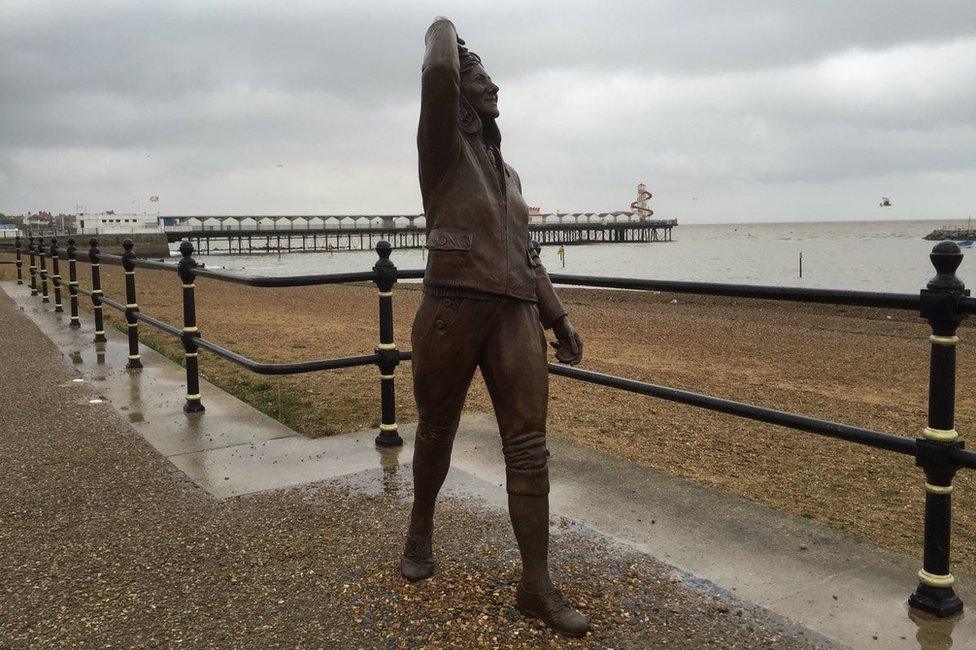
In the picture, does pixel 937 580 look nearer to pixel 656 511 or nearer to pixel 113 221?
pixel 656 511

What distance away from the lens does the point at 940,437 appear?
2.75 metres

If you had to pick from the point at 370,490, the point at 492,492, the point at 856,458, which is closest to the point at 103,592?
the point at 370,490

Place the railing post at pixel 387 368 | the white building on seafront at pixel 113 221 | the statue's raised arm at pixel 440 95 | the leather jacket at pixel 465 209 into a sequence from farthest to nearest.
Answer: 1. the white building on seafront at pixel 113 221
2. the railing post at pixel 387 368
3. the leather jacket at pixel 465 209
4. the statue's raised arm at pixel 440 95


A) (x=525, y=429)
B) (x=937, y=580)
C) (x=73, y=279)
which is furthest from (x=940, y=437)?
(x=73, y=279)

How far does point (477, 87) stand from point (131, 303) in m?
5.77

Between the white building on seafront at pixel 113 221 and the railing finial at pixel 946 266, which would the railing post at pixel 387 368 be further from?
the white building on seafront at pixel 113 221

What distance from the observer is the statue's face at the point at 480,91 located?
2.86m

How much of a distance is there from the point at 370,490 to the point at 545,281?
5.60ft

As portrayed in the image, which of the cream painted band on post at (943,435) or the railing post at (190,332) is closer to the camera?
the cream painted band on post at (943,435)

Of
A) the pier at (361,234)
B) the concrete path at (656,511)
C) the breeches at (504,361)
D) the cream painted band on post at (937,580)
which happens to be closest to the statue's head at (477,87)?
the breeches at (504,361)

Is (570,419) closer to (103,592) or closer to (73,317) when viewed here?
(103,592)

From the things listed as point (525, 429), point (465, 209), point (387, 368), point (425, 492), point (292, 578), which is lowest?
point (292, 578)

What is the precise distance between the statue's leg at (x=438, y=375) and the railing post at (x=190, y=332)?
3130 mm

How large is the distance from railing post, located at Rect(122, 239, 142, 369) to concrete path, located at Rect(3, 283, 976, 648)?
148 centimetres
